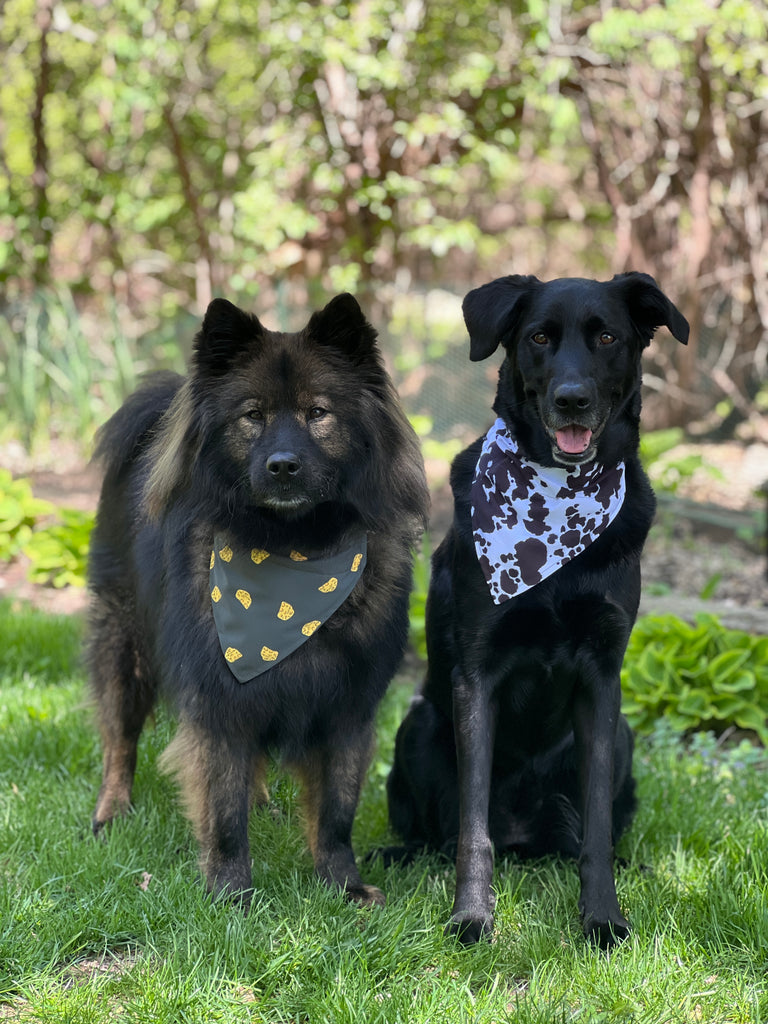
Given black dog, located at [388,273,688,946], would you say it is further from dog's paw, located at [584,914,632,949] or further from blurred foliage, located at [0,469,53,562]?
blurred foliage, located at [0,469,53,562]

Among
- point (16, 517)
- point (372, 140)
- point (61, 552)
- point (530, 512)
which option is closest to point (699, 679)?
point (530, 512)

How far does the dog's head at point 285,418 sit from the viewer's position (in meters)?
2.69

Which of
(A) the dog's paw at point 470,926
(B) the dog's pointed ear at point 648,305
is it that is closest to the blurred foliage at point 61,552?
(A) the dog's paw at point 470,926

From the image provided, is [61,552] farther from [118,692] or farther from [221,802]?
[221,802]

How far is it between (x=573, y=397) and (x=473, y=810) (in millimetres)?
1104

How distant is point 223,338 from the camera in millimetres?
2768

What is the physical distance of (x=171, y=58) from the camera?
355 inches

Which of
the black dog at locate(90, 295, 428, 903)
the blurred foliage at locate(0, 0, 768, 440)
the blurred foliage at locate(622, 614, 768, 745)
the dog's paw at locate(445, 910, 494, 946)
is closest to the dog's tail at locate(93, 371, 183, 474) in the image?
the black dog at locate(90, 295, 428, 903)

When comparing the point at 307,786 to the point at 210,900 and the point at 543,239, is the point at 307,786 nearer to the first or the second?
the point at 210,900

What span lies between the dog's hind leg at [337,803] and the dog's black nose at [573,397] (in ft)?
3.71

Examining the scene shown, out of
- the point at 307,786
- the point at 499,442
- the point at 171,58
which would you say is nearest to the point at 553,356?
the point at 499,442

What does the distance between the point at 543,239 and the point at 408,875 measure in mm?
13949

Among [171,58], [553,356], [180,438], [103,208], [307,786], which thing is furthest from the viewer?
[103,208]

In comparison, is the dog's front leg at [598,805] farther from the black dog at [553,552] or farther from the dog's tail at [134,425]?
the dog's tail at [134,425]
